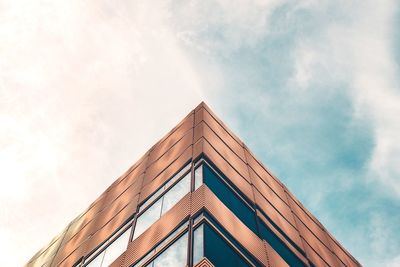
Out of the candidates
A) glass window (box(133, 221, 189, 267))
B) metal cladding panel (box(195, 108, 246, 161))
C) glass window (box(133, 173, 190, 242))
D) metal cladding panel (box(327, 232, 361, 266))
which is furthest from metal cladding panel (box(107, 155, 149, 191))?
metal cladding panel (box(327, 232, 361, 266))

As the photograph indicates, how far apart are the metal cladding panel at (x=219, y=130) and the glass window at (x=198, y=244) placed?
24.4 feet

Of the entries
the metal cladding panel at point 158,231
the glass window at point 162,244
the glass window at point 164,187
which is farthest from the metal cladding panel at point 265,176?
the glass window at point 162,244

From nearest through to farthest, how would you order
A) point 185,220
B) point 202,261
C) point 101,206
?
point 202,261
point 185,220
point 101,206

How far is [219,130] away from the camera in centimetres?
1970

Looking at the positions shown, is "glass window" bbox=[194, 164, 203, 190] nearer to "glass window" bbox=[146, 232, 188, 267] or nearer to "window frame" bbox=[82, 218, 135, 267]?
"glass window" bbox=[146, 232, 188, 267]

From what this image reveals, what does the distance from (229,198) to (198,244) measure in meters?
3.60

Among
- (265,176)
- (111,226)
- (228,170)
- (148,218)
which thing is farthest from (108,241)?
(265,176)

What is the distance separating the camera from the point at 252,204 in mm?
15859

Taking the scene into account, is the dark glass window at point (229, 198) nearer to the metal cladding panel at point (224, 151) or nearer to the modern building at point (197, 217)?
the modern building at point (197, 217)

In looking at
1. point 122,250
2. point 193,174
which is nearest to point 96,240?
point 122,250

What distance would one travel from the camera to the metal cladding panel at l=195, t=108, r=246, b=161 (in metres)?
18.9

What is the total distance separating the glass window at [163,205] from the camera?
47.5 feet

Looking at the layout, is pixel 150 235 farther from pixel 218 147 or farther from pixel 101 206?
pixel 101 206

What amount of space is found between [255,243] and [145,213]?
190 inches
